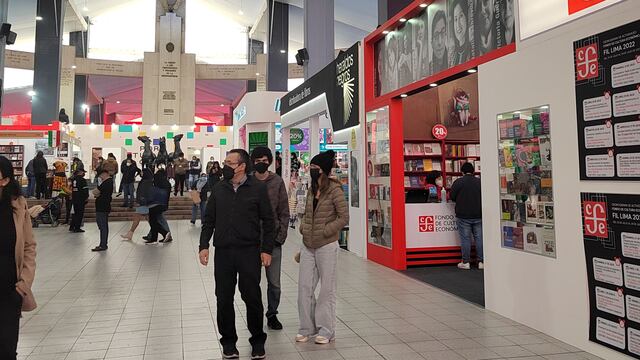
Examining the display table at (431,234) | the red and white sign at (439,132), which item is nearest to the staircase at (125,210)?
the red and white sign at (439,132)

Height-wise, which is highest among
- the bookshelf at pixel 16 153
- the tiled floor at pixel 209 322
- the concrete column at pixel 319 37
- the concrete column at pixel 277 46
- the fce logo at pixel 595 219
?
the concrete column at pixel 277 46

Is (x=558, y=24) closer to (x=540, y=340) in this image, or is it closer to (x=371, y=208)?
(x=540, y=340)

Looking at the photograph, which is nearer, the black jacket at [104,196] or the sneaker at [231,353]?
the sneaker at [231,353]

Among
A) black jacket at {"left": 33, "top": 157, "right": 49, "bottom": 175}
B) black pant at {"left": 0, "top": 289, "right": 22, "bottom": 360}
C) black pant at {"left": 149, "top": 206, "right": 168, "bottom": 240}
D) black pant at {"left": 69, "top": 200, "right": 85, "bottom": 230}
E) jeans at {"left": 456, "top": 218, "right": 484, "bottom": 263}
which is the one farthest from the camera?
black jacket at {"left": 33, "top": 157, "right": 49, "bottom": 175}

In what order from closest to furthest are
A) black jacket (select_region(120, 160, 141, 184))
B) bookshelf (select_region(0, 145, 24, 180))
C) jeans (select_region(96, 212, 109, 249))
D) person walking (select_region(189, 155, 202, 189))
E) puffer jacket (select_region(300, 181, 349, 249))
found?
puffer jacket (select_region(300, 181, 349, 249)) < jeans (select_region(96, 212, 109, 249)) < black jacket (select_region(120, 160, 141, 184)) < bookshelf (select_region(0, 145, 24, 180)) < person walking (select_region(189, 155, 202, 189))

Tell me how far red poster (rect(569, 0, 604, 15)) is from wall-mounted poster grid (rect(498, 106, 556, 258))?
0.70m

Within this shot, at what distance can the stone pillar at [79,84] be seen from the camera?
68.5 ft

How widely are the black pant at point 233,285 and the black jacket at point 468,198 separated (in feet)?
12.3

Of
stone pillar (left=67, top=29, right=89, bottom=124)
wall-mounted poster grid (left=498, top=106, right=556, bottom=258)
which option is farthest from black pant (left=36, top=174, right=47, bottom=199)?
wall-mounted poster grid (left=498, top=106, right=556, bottom=258)

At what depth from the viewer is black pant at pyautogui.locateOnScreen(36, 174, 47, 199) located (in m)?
12.1

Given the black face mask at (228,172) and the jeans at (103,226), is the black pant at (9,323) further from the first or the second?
the jeans at (103,226)

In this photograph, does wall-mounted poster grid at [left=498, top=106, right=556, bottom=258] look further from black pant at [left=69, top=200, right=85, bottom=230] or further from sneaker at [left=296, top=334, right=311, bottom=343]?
black pant at [left=69, top=200, right=85, bottom=230]

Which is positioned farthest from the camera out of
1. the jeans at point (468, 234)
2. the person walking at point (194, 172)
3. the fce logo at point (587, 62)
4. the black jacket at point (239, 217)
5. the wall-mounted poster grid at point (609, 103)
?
the person walking at point (194, 172)

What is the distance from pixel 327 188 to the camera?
3.21m
